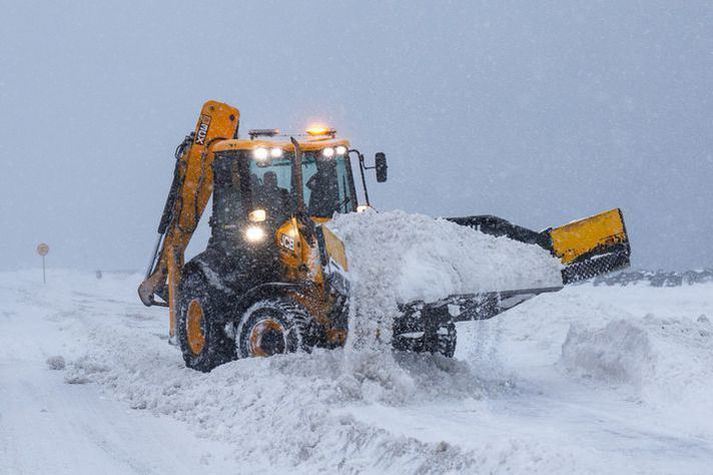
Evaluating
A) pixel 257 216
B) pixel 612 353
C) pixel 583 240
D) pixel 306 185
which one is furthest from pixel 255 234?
pixel 612 353

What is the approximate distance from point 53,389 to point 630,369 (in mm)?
5688

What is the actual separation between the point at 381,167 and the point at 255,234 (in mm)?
1741

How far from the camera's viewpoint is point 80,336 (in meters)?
13.4

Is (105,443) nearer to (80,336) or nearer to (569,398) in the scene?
(569,398)

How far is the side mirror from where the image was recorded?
9.09 meters

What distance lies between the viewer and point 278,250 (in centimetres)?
800

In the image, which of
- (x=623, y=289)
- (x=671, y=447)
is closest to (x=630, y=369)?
(x=671, y=447)

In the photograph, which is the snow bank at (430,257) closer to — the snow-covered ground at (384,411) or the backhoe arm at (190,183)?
the snow-covered ground at (384,411)

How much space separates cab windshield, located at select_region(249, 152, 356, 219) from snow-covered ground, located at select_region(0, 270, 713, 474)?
1860 mm

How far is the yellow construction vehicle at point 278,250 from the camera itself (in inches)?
284

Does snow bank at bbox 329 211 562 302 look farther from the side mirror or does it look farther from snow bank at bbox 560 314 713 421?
the side mirror

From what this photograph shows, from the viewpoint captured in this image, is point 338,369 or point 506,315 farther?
point 506,315

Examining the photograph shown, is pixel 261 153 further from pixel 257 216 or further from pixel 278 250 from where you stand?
pixel 278 250

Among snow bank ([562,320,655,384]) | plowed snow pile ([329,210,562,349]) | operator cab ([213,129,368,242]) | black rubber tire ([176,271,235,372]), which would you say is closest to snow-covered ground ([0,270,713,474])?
snow bank ([562,320,655,384])
